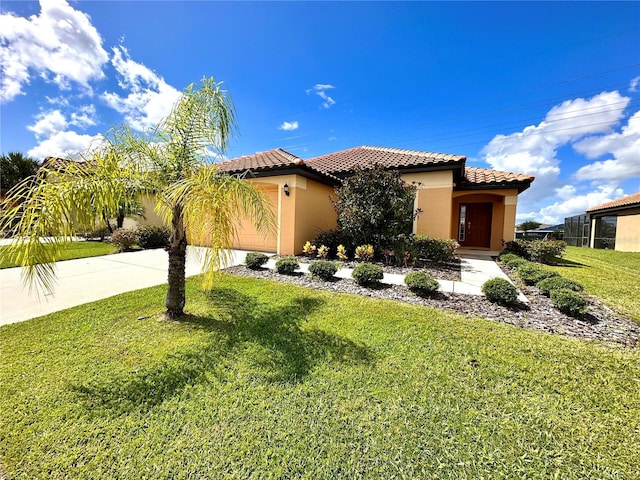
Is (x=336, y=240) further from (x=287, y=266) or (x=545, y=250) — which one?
(x=545, y=250)

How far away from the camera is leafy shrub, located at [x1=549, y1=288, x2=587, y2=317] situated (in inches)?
185

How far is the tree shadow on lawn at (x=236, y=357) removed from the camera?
2741 mm

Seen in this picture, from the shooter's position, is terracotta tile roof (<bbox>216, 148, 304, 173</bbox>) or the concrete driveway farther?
terracotta tile roof (<bbox>216, 148, 304, 173</bbox>)

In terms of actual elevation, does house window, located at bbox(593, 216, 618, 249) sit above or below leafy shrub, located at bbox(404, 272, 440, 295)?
above

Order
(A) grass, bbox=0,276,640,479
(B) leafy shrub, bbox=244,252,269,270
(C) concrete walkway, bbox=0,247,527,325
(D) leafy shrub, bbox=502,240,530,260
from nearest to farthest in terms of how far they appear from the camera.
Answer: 1. (A) grass, bbox=0,276,640,479
2. (C) concrete walkway, bbox=0,247,527,325
3. (B) leafy shrub, bbox=244,252,269,270
4. (D) leafy shrub, bbox=502,240,530,260

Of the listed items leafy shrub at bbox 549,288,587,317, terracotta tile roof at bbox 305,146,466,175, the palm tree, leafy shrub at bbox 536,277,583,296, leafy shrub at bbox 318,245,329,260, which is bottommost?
leafy shrub at bbox 549,288,587,317

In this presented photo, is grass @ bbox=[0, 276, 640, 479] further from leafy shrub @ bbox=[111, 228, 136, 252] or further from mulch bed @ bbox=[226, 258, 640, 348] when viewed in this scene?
leafy shrub @ bbox=[111, 228, 136, 252]

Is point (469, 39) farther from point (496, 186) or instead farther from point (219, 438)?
point (219, 438)

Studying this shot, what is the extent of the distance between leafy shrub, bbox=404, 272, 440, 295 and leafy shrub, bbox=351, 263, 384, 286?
0.73 metres

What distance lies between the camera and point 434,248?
31.4 feet

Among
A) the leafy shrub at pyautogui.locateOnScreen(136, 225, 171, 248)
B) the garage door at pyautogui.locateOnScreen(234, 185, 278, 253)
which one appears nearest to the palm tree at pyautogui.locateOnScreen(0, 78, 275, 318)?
the garage door at pyautogui.locateOnScreen(234, 185, 278, 253)

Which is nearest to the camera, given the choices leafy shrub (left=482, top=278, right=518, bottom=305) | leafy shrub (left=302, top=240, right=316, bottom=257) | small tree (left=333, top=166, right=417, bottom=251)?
leafy shrub (left=482, top=278, right=518, bottom=305)

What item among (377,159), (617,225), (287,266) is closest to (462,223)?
(377,159)

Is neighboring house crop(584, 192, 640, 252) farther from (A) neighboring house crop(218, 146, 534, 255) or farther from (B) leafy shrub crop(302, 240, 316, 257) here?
(B) leafy shrub crop(302, 240, 316, 257)
